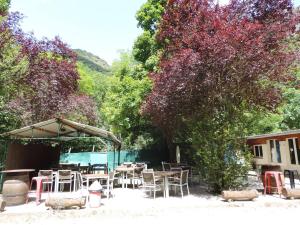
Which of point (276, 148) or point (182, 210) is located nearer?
point (182, 210)

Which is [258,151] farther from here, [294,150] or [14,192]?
[14,192]

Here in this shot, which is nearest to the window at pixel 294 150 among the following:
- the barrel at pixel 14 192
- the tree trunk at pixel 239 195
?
the tree trunk at pixel 239 195

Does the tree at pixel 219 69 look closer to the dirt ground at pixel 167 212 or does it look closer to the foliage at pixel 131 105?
the dirt ground at pixel 167 212

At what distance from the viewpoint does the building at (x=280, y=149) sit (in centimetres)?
1540

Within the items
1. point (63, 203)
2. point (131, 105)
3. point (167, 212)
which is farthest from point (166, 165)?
point (63, 203)

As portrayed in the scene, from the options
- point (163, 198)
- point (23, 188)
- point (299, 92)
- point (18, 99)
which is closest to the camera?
point (23, 188)

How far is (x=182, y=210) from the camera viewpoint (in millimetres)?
7453

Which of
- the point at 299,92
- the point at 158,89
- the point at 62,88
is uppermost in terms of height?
the point at 299,92

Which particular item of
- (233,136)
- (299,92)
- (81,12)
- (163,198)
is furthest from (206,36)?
(299,92)

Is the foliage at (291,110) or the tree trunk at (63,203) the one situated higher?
the foliage at (291,110)

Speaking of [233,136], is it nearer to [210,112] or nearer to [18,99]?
[210,112]

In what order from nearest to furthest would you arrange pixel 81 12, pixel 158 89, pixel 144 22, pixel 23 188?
pixel 23 188 < pixel 158 89 < pixel 81 12 < pixel 144 22

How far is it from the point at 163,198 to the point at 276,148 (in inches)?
466

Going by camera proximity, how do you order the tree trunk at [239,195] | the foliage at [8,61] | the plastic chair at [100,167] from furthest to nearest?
the plastic chair at [100,167] < the foliage at [8,61] < the tree trunk at [239,195]
